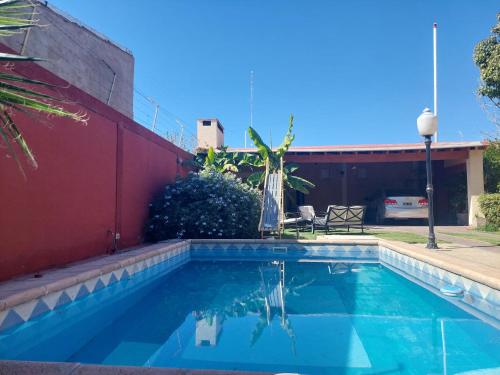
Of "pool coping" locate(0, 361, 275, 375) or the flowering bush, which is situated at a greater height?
the flowering bush

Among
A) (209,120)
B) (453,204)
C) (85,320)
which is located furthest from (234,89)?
(85,320)

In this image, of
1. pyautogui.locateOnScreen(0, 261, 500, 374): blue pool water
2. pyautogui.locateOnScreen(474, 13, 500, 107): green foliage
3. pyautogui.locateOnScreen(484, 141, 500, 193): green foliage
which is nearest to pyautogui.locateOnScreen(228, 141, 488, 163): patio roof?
pyautogui.locateOnScreen(484, 141, 500, 193): green foliage

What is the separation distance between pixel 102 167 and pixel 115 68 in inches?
305

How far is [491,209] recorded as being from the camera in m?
11.6

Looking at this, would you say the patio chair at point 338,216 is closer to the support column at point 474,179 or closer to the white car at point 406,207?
the white car at point 406,207

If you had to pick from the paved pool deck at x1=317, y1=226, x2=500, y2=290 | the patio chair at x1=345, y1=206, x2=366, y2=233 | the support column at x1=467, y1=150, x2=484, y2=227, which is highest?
the support column at x1=467, y1=150, x2=484, y2=227

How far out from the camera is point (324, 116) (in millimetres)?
19609

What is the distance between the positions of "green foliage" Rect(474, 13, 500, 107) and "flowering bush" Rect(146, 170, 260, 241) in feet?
33.1

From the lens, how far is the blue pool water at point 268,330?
278 centimetres

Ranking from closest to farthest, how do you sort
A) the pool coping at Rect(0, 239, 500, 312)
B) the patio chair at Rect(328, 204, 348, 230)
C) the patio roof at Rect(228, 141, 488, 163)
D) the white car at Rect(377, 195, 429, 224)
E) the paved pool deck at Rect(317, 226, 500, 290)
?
1. the pool coping at Rect(0, 239, 500, 312)
2. the paved pool deck at Rect(317, 226, 500, 290)
3. the patio chair at Rect(328, 204, 348, 230)
4. the patio roof at Rect(228, 141, 488, 163)
5. the white car at Rect(377, 195, 429, 224)

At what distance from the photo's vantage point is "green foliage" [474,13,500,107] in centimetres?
1123

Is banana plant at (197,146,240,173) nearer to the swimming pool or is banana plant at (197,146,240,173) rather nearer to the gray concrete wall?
the gray concrete wall

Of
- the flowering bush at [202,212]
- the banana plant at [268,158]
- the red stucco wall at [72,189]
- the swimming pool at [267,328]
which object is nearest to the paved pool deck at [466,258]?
the swimming pool at [267,328]

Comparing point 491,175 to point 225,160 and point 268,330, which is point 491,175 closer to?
point 225,160
